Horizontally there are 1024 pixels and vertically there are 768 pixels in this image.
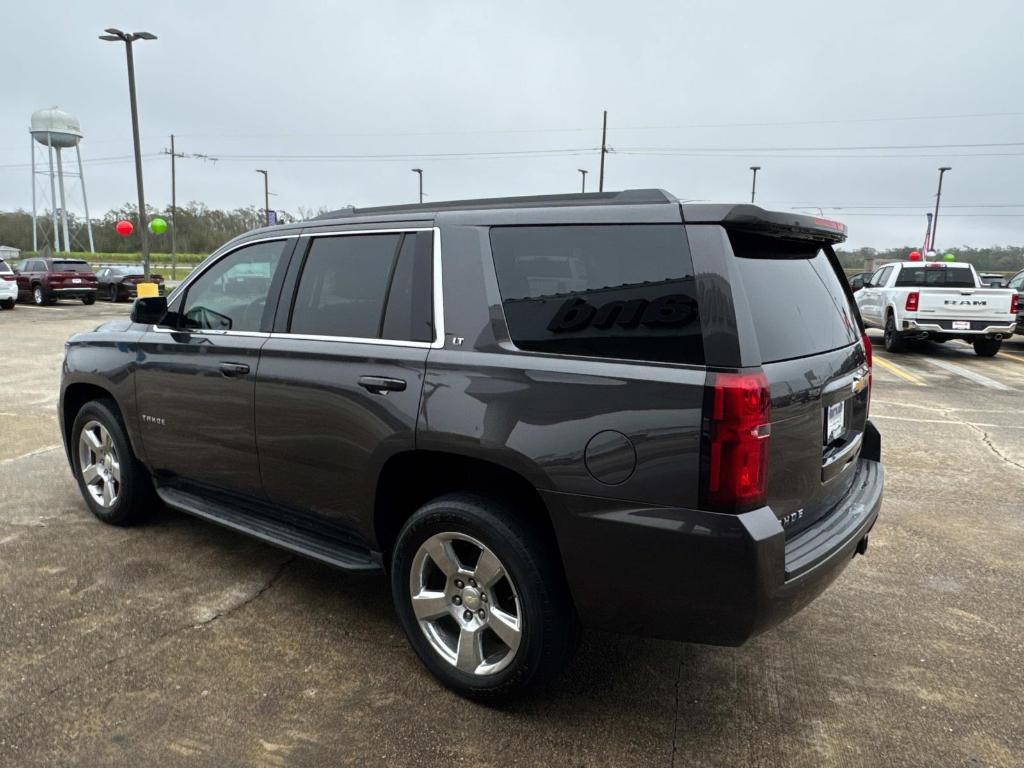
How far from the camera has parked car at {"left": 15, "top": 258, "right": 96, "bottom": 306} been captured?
24.8 m

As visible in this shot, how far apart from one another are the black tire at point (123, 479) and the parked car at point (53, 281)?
944 inches

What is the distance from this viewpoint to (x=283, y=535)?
11.2 feet

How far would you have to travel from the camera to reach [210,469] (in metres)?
3.75

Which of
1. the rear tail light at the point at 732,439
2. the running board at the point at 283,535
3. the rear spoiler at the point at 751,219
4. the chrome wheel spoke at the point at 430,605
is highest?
the rear spoiler at the point at 751,219

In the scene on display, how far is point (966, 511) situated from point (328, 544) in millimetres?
4137

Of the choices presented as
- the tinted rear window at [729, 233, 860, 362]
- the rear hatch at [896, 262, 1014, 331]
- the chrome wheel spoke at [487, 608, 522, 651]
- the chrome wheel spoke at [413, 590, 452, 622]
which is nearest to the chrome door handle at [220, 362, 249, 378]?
the chrome wheel spoke at [413, 590, 452, 622]

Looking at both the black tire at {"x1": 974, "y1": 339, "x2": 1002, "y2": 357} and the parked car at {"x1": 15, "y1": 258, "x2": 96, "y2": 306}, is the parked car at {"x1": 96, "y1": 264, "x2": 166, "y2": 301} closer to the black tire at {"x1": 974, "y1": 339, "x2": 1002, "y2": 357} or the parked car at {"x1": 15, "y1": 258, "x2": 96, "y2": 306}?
the parked car at {"x1": 15, "y1": 258, "x2": 96, "y2": 306}

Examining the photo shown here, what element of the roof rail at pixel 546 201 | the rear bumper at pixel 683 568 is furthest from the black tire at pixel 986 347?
the roof rail at pixel 546 201

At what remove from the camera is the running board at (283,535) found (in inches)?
124

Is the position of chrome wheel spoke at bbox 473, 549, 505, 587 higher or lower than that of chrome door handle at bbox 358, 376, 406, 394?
lower

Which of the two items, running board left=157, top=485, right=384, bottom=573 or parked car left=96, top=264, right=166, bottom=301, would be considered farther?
parked car left=96, top=264, right=166, bottom=301

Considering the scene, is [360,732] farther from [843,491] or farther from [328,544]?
[843,491]

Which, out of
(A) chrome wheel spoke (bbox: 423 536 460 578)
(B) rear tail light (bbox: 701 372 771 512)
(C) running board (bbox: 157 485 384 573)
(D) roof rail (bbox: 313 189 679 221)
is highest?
(D) roof rail (bbox: 313 189 679 221)

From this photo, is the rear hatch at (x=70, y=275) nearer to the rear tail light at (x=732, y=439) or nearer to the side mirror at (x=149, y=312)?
the side mirror at (x=149, y=312)
